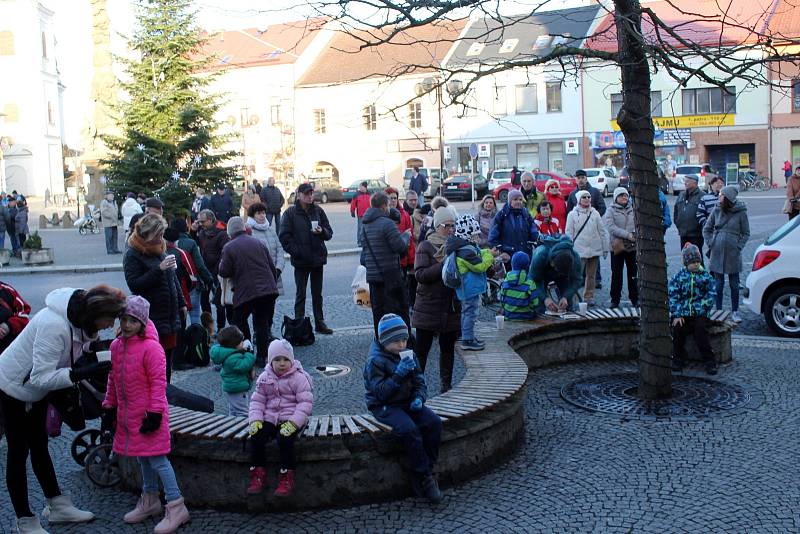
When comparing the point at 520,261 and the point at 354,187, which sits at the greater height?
the point at 354,187

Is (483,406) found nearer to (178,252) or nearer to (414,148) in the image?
(178,252)

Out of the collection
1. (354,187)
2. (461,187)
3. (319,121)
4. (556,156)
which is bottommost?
(461,187)

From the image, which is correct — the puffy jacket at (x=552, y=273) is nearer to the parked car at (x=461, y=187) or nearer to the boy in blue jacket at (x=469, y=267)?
the boy in blue jacket at (x=469, y=267)

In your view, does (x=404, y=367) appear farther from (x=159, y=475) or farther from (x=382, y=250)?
(x=382, y=250)

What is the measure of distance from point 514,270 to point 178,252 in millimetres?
3734

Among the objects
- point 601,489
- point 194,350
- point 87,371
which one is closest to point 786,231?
point 601,489

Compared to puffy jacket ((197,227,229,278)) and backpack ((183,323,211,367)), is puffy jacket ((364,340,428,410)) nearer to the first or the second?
backpack ((183,323,211,367))

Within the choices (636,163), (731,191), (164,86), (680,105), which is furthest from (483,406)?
(680,105)

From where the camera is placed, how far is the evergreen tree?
26.3 metres

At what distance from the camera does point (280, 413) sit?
5.62 metres

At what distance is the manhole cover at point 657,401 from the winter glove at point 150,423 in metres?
3.78

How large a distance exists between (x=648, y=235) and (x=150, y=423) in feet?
14.6

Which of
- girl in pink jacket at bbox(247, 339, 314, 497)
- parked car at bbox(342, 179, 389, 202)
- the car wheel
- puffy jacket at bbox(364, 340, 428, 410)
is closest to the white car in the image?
the car wheel

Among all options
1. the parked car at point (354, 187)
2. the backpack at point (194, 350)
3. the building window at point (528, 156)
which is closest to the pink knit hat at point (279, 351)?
the backpack at point (194, 350)
